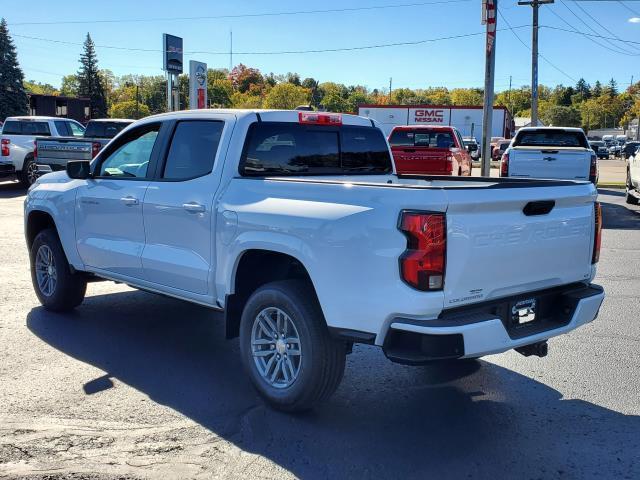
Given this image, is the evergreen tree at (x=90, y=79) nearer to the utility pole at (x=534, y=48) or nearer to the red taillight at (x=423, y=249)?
the utility pole at (x=534, y=48)

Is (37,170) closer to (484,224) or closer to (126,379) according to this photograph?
(126,379)

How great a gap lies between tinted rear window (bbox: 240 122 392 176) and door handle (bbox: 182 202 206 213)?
1.30ft

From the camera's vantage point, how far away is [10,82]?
71.8 metres

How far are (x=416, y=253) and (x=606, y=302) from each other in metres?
4.79

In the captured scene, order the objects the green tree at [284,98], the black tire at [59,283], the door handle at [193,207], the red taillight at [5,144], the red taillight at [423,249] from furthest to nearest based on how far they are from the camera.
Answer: the green tree at [284,98] < the red taillight at [5,144] < the black tire at [59,283] < the door handle at [193,207] < the red taillight at [423,249]

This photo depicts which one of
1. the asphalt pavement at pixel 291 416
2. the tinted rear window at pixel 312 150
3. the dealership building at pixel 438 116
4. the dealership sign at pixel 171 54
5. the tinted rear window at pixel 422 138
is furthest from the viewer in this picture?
the dealership building at pixel 438 116

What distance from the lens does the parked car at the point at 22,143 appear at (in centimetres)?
1886

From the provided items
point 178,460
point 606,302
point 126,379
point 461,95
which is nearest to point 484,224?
point 178,460

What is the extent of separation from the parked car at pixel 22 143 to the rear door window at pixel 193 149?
49.9ft

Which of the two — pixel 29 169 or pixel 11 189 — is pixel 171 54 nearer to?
pixel 29 169

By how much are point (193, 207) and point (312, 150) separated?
44.1 inches

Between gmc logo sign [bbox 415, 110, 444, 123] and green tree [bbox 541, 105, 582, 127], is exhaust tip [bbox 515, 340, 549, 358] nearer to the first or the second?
gmc logo sign [bbox 415, 110, 444, 123]

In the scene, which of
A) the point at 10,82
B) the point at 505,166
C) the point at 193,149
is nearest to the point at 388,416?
the point at 193,149

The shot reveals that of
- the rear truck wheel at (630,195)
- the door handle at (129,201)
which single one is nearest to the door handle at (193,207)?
the door handle at (129,201)
